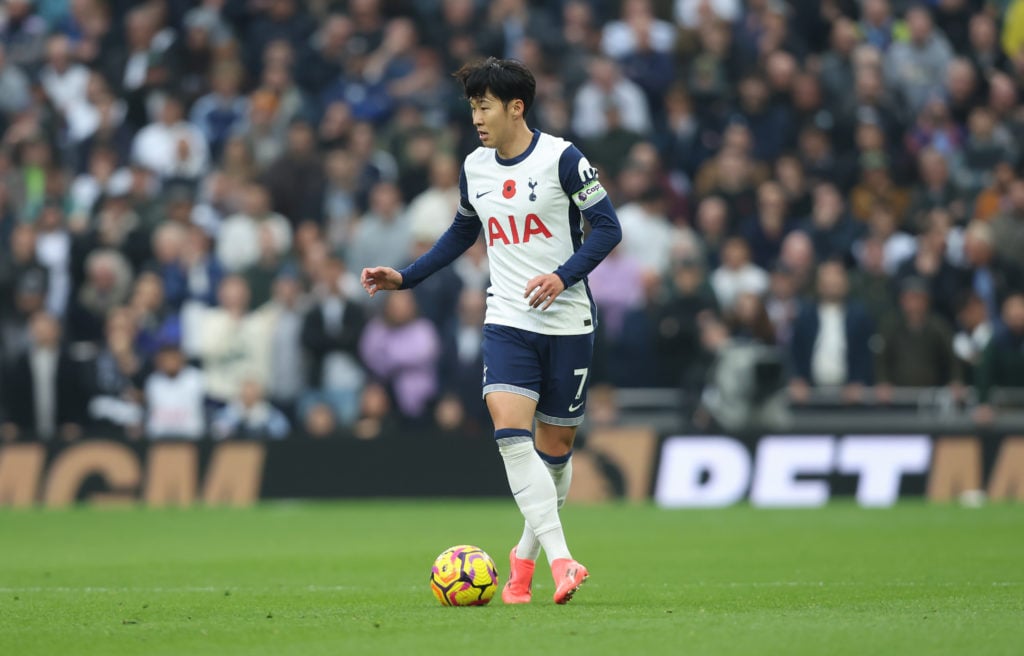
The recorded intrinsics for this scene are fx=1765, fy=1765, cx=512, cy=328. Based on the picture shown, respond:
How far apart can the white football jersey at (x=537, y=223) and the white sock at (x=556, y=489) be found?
73 cm

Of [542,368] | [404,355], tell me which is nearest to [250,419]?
[404,355]

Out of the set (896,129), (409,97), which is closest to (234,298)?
(409,97)

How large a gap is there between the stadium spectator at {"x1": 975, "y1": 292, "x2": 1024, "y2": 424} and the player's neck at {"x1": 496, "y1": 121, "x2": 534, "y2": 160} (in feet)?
34.4

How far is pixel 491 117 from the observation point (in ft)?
28.6

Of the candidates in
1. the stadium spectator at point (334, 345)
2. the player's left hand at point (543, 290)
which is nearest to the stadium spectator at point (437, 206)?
the stadium spectator at point (334, 345)

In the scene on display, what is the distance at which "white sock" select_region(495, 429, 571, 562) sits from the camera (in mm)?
8609

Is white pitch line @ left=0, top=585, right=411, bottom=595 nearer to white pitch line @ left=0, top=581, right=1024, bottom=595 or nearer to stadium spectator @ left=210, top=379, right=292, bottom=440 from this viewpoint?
white pitch line @ left=0, top=581, right=1024, bottom=595

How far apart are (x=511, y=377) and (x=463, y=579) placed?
1.01 m

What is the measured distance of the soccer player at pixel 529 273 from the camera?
8656 mm

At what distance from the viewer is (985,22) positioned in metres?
21.7

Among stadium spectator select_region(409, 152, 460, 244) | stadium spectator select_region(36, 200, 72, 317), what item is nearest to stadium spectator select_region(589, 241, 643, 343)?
stadium spectator select_region(409, 152, 460, 244)

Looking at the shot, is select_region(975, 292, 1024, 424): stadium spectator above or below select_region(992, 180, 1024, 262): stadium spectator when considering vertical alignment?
below

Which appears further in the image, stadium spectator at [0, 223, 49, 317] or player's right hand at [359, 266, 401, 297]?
stadium spectator at [0, 223, 49, 317]

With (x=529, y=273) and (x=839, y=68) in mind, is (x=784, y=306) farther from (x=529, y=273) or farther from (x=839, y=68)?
(x=529, y=273)
